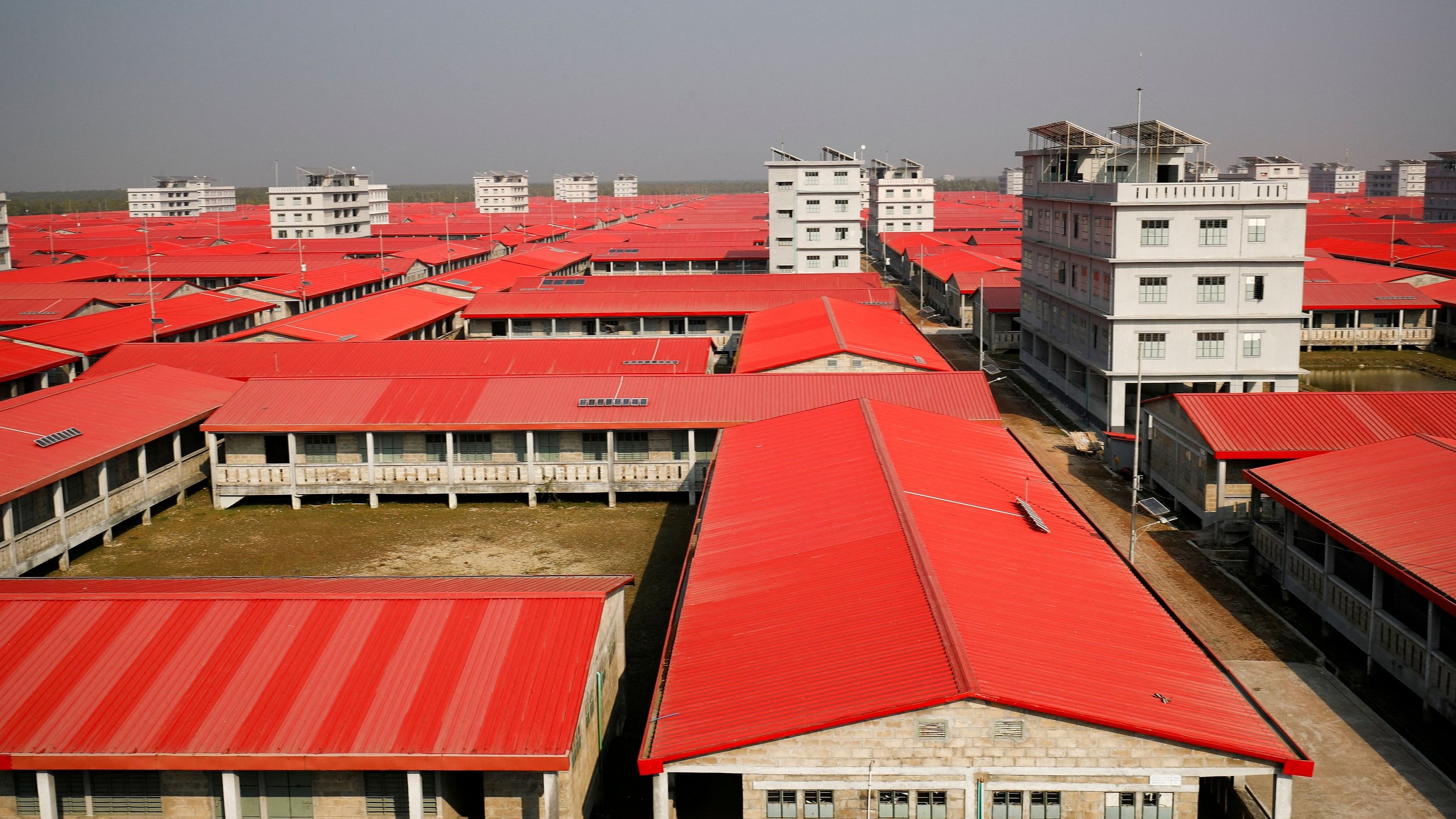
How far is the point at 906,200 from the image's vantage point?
137 metres

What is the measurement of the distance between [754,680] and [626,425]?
21.2 m

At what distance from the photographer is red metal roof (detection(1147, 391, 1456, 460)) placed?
33.5 metres

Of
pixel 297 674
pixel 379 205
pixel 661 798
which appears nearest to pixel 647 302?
pixel 297 674

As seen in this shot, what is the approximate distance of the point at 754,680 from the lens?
1786 centimetres

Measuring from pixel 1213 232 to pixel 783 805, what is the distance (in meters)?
37.4

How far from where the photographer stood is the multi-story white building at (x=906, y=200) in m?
136

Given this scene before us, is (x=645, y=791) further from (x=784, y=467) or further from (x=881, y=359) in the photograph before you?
(x=881, y=359)

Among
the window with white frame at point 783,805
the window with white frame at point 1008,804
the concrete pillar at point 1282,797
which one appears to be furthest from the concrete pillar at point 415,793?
the concrete pillar at point 1282,797

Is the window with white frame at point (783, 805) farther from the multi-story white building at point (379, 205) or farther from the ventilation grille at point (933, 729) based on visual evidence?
the multi-story white building at point (379, 205)

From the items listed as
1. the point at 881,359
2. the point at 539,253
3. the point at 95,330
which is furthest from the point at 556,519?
the point at 539,253

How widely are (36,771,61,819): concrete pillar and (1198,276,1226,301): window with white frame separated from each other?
140 ft

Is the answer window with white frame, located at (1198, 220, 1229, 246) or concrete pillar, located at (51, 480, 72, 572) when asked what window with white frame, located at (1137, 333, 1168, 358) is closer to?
window with white frame, located at (1198, 220, 1229, 246)

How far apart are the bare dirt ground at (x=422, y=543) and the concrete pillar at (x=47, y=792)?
1225 centimetres

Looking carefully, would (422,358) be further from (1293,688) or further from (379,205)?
(379,205)
